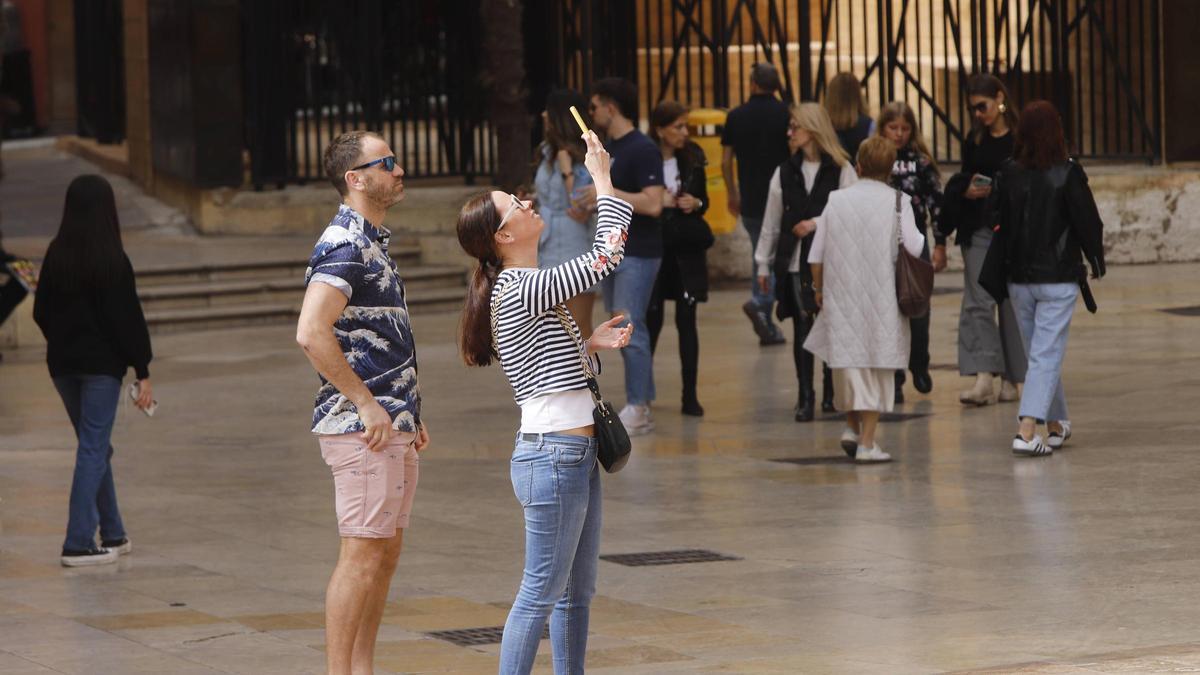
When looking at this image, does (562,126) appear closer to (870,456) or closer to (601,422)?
(870,456)

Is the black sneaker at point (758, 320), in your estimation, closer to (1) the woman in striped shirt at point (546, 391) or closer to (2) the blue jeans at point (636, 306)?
(2) the blue jeans at point (636, 306)

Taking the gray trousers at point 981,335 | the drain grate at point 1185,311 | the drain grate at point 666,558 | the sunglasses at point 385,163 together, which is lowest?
the drain grate at point 1185,311

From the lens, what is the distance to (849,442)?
10844mm

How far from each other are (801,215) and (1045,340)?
6.14 ft

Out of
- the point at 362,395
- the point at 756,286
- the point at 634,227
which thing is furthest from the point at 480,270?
the point at 756,286

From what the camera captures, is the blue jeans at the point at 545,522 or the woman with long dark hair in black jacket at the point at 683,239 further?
the woman with long dark hair in black jacket at the point at 683,239

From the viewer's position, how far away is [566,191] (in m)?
12.0

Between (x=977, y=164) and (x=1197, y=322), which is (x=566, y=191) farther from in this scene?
(x=1197, y=322)

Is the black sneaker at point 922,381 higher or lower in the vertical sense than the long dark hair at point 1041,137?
lower

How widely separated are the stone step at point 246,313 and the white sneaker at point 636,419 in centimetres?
688

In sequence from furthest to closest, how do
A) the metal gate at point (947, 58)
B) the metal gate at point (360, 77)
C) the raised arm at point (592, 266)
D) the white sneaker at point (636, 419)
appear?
1. the metal gate at point (360, 77)
2. the metal gate at point (947, 58)
3. the white sneaker at point (636, 419)
4. the raised arm at point (592, 266)

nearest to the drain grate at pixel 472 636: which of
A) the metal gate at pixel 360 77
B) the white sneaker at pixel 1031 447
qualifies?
the white sneaker at pixel 1031 447

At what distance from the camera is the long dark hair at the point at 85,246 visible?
8602 mm

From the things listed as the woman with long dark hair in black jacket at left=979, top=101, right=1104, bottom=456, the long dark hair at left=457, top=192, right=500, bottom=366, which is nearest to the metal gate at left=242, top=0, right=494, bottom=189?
the woman with long dark hair in black jacket at left=979, top=101, right=1104, bottom=456
